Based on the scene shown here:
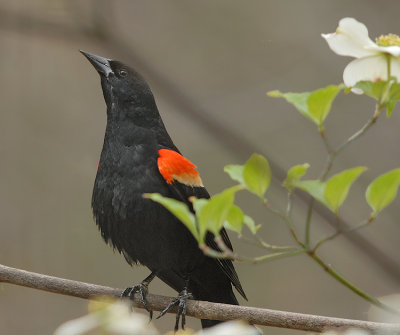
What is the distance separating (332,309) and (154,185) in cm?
299

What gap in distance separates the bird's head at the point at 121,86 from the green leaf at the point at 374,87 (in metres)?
1.69

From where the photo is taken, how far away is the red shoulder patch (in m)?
2.47

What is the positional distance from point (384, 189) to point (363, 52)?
0.27 metres

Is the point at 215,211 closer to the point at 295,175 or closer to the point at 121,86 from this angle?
the point at 295,175

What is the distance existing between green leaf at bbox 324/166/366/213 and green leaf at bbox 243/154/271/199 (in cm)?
10

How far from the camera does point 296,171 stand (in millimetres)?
1029

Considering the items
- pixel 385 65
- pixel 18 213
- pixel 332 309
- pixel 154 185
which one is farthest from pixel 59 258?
pixel 385 65

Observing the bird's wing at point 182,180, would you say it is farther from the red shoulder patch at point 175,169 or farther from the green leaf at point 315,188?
the green leaf at point 315,188

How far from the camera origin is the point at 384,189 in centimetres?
99

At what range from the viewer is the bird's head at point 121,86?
2.72 meters

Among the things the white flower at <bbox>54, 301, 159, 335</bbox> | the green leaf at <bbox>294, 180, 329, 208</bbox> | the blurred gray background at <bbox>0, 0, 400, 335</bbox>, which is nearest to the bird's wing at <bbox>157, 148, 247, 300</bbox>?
the green leaf at <bbox>294, 180, 329, 208</bbox>

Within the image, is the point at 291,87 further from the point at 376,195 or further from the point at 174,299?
the point at 376,195

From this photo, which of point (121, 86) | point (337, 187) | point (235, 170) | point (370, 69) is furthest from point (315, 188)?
point (121, 86)

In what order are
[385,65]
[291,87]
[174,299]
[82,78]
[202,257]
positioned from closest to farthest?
[385,65] < [174,299] < [202,257] < [291,87] < [82,78]
